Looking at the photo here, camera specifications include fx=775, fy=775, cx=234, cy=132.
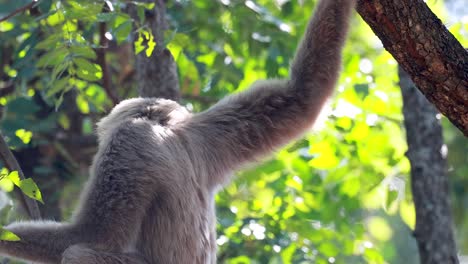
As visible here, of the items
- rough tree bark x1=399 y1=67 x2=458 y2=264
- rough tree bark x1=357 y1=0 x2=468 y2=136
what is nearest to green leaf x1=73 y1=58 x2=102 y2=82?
rough tree bark x1=357 y1=0 x2=468 y2=136

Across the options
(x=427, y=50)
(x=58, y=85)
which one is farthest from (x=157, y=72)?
(x=427, y=50)

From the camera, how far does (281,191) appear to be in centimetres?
830

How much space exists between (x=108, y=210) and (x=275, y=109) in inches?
61.8

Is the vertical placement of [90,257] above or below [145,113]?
below

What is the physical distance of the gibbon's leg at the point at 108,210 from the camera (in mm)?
5043

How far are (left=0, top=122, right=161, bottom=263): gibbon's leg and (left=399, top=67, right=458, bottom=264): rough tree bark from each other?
99.8 inches

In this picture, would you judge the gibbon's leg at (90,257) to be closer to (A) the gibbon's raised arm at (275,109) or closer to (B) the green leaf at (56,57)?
(A) the gibbon's raised arm at (275,109)

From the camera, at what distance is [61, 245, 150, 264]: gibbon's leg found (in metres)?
4.81

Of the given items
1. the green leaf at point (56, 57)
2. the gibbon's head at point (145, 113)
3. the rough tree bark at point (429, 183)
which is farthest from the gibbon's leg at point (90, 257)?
the rough tree bark at point (429, 183)

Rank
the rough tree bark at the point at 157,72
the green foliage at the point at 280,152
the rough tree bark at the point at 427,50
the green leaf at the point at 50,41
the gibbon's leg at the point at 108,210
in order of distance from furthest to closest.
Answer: the green foliage at the point at 280,152 < the rough tree bark at the point at 157,72 < the green leaf at the point at 50,41 < the gibbon's leg at the point at 108,210 < the rough tree bark at the point at 427,50

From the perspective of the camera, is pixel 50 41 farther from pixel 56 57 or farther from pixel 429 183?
pixel 429 183

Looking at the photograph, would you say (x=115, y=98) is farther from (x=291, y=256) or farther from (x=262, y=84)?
(x=291, y=256)

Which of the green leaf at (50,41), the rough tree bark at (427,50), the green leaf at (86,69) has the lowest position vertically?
the green leaf at (86,69)

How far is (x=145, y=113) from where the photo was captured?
5.76 metres
